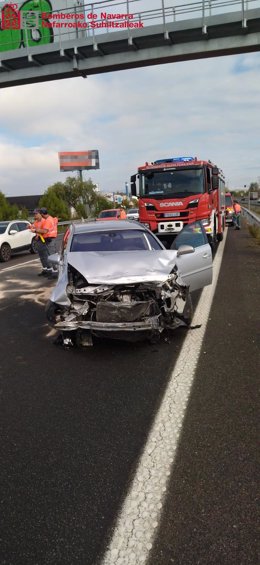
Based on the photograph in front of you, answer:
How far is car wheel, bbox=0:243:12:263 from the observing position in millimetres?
15750

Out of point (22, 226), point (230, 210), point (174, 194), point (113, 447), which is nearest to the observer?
point (113, 447)

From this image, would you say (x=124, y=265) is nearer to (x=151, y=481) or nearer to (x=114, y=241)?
(x=114, y=241)

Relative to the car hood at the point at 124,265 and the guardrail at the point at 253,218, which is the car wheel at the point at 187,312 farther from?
the guardrail at the point at 253,218

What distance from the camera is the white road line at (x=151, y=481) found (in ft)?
6.90

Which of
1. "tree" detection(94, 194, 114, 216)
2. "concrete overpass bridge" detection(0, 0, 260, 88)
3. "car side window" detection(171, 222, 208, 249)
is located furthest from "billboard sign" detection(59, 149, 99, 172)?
"car side window" detection(171, 222, 208, 249)

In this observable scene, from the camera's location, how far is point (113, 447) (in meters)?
2.98

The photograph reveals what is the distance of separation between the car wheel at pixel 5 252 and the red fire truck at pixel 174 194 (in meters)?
5.95

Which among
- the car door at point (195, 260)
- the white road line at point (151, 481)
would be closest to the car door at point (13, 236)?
the car door at point (195, 260)

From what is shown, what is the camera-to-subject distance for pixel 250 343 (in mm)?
5066

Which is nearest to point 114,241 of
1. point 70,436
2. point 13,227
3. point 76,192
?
point 70,436

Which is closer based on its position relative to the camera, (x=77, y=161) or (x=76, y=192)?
(x=76, y=192)

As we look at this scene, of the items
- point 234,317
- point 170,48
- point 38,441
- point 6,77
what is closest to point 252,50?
point 170,48

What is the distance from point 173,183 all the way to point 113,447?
10309 millimetres

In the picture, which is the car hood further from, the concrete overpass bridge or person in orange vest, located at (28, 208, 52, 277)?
the concrete overpass bridge
